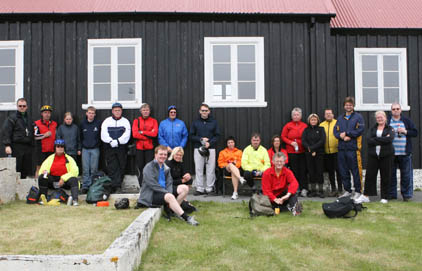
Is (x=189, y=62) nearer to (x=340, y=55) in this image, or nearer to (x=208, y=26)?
(x=208, y=26)

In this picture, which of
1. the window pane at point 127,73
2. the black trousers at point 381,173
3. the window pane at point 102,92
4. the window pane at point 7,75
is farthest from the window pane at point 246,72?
the window pane at point 7,75

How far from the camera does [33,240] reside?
4254 millimetres

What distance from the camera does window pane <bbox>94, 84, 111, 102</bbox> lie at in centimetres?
901

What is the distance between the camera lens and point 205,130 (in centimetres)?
833

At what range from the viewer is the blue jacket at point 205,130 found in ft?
27.3

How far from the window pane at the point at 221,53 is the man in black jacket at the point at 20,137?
180 inches

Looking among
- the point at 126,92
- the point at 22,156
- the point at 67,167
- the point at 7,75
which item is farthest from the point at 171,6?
the point at 22,156

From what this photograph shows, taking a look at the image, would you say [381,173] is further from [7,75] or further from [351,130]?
[7,75]

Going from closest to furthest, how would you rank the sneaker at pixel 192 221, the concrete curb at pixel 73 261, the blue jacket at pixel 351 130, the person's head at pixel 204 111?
the concrete curb at pixel 73 261
the sneaker at pixel 192 221
the blue jacket at pixel 351 130
the person's head at pixel 204 111

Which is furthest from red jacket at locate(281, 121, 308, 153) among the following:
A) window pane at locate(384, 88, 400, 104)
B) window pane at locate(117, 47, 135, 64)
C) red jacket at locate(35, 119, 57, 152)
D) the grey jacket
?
red jacket at locate(35, 119, 57, 152)

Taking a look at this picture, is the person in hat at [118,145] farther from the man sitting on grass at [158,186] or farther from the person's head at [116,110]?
the man sitting on grass at [158,186]

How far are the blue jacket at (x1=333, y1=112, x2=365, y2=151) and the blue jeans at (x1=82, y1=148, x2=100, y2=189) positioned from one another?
5319mm

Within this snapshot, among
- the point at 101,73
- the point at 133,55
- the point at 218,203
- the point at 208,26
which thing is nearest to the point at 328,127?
the point at 218,203

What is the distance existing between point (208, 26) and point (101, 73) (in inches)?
114
